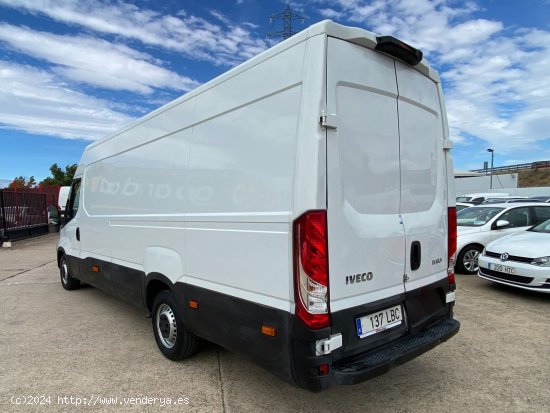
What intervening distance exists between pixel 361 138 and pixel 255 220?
3.12 ft

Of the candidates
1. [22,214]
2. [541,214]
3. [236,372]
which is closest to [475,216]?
[541,214]

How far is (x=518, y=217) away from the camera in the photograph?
8750 millimetres

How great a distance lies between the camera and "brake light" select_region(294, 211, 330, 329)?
2520 millimetres

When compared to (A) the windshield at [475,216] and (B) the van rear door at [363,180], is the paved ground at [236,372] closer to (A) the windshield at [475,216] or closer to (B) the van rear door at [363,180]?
(B) the van rear door at [363,180]

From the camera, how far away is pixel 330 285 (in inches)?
103

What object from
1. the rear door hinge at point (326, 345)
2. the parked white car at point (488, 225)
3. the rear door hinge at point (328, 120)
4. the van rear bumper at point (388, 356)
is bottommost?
the van rear bumper at point (388, 356)

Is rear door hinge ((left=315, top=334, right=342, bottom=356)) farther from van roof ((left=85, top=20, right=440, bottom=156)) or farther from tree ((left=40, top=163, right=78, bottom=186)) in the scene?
tree ((left=40, top=163, right=78, bottom=186))

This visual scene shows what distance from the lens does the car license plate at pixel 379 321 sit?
2.83m

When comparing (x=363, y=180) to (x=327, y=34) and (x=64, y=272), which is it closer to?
(x=327, y=34)

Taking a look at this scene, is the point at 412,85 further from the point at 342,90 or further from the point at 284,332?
the point at 284,332

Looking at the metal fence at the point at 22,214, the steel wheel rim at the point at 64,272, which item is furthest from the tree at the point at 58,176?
the steel wheel rim at the point at 64,272

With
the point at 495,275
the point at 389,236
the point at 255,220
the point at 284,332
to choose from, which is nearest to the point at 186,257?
the point at 255,220

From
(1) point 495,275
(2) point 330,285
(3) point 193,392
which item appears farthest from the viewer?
(1) point 495,275

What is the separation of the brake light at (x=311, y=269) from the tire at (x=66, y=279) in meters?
6.06
